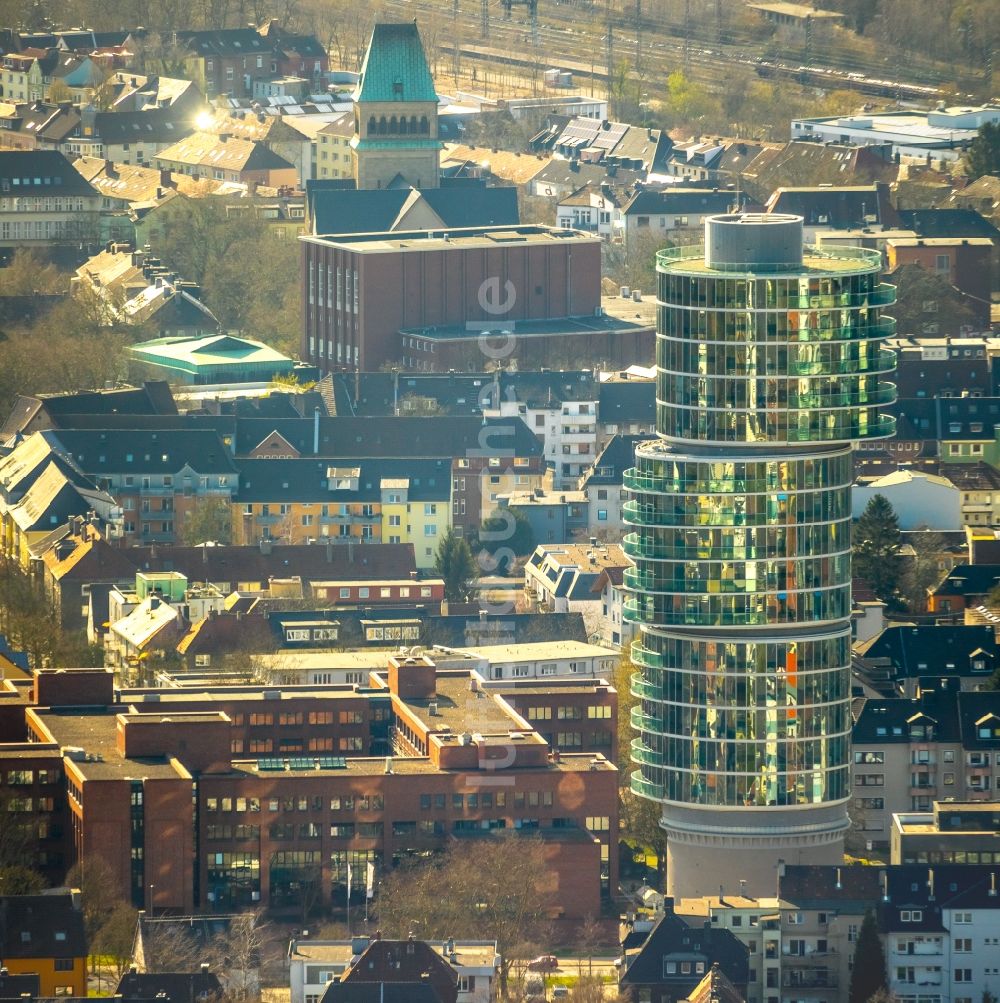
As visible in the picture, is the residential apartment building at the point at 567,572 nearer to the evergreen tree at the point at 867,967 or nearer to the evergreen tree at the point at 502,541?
the evergreen tree at the point at 502,541

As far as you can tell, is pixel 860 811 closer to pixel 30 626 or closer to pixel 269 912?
pixel 269 912

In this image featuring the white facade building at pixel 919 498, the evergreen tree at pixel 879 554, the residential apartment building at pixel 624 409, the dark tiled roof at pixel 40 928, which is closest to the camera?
the dark tiled roof at pixel 40 928

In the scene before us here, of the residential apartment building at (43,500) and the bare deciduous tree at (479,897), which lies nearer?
the bare deciduous tree at (479,897)

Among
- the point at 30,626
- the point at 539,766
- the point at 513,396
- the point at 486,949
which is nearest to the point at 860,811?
the point at 539,766

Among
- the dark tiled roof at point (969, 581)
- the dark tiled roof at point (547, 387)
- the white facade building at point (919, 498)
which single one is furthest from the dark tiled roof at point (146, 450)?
the dark tiled roof at point (969, 581)

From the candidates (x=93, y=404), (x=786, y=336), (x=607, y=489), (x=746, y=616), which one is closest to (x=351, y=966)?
(x=746, y=616)

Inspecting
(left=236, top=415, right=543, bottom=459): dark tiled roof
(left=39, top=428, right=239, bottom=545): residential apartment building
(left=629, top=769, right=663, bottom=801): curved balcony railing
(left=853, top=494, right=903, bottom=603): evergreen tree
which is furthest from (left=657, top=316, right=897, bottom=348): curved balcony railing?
(left=236, top=415, right=543, bottom=459): dark tiled roof
